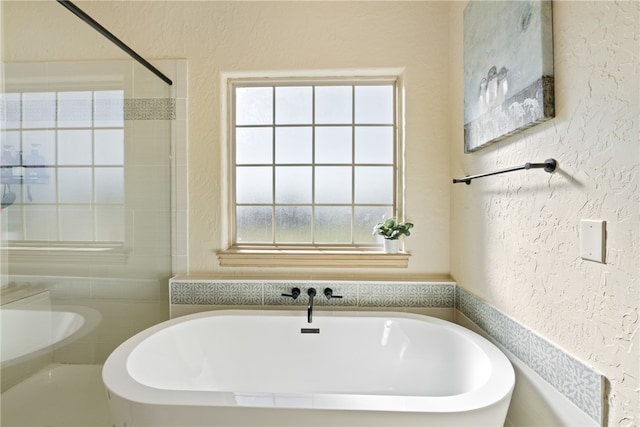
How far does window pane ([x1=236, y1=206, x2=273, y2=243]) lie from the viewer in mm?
1908

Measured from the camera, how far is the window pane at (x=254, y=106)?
6.22ft

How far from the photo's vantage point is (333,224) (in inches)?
74.6

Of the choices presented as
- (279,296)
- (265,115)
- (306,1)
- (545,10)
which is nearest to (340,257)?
(279,296)

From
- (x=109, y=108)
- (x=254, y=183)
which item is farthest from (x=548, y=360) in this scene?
(x=109, y=108)

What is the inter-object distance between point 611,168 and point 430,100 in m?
1.12

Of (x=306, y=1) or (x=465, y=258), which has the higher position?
(x=306, y=1)

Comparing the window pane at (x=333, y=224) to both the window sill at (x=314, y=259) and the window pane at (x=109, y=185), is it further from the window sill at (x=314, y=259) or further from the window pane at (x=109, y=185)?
the window pane at (x=109, y=185)

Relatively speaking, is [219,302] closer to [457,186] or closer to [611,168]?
[457,186]

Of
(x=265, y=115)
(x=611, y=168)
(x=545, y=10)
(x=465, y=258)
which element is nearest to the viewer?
(x=611, y=168)

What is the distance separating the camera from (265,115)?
75.2 inches

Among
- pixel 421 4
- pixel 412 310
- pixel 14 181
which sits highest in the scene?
pixel 421 4

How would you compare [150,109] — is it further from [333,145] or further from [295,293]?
[295,293]

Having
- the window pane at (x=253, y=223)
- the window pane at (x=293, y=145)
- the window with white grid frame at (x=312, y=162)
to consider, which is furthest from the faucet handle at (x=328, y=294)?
the window pane at (x=293, y=145)

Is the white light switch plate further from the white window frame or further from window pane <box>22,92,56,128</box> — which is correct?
window pane <box>22,92,56,128</box>
